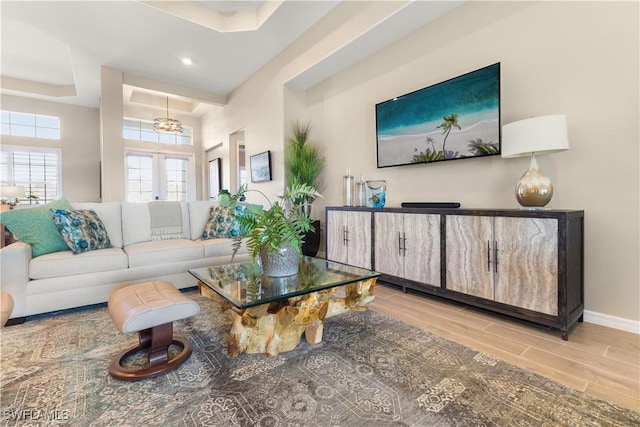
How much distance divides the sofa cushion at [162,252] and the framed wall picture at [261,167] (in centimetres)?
216

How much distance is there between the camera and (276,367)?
163 cm

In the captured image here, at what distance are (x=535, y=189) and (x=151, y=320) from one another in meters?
2.57

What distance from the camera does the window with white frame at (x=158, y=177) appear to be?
719cm

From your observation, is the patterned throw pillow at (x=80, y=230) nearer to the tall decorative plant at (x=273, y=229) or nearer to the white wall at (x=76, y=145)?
the tall decorative plant at (x=273, y=229)

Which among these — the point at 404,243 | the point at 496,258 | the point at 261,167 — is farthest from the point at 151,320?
the point at 261,167

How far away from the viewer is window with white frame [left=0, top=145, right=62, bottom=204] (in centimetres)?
604

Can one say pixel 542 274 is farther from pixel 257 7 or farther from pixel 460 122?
pixel 257 7

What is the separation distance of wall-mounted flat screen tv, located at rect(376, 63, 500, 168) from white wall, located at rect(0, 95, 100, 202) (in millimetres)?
6740

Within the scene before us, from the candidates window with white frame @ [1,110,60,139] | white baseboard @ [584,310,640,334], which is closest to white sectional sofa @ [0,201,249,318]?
white baseboard @ [584,310,640,334]

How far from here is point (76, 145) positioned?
6.69 m

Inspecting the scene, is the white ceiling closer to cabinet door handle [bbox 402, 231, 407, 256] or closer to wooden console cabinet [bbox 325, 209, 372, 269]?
wooden console cabinet [bbox 325, 209, 372, 269]

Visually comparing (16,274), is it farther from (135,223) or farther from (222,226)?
(222,226)

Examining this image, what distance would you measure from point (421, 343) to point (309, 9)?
3.79 metres

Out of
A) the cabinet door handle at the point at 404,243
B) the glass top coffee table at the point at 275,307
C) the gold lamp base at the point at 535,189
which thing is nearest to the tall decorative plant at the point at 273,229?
the glass top coffee table at the point at 275,307
